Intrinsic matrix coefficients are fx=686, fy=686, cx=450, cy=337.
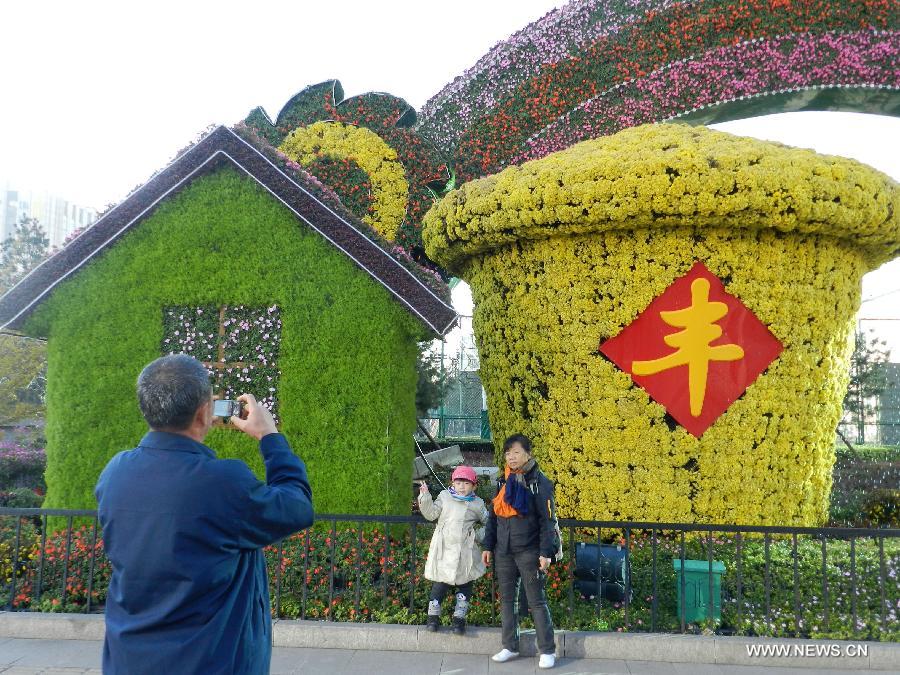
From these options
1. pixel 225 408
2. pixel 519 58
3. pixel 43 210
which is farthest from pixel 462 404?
pixel 43 210

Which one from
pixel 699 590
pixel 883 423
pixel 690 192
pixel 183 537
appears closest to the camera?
pixel 183 537

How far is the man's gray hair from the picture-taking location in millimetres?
2025

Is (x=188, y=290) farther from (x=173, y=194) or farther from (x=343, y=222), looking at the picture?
(x=343, y=222)

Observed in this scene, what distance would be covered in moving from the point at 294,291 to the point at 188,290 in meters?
1.10

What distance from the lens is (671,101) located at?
10.2 metres

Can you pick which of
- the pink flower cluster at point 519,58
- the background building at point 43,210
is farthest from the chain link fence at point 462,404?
the background building at point 43,210

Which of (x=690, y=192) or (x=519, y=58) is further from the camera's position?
(x=519, y=58)

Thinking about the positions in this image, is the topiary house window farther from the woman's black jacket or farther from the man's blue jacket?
the man's blue jacket

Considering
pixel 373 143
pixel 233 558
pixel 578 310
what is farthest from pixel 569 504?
pixel 373 143

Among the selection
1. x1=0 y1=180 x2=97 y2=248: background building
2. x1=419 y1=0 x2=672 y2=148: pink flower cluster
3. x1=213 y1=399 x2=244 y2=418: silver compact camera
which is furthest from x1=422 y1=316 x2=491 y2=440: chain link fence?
x1=0 y1=180 x2=97 y2=248: background building

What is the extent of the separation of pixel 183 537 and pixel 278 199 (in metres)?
5.59

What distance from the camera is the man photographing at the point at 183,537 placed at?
188cm

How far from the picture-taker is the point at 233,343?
703 centimetres

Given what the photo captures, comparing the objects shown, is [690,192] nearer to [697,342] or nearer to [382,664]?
[697,342]
